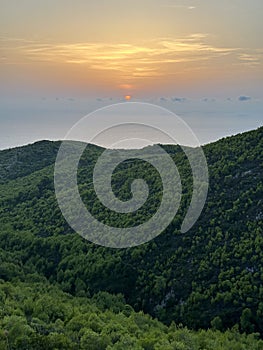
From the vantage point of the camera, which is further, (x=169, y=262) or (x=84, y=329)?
(x=169, y=262)

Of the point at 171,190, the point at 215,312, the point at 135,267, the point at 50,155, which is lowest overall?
the point at 215,312

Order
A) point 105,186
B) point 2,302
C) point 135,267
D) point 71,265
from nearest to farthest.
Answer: point 2,302, point 135,267, point 71,265, point 105,186

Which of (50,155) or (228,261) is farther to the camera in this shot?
(50,155)

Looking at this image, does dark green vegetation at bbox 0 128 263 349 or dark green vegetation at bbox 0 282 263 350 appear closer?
dark green vegetation at bbox 0 282 263 350

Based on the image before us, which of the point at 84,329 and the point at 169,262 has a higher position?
the point at 169,262

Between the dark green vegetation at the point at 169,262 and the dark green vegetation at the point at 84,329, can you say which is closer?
the dark green vegetation at the point at 84,329

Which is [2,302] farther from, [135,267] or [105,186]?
[105,186]

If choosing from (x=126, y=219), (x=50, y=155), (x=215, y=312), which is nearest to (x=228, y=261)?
(x=215, y=312)

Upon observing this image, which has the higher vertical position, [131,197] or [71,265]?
[131,197]
